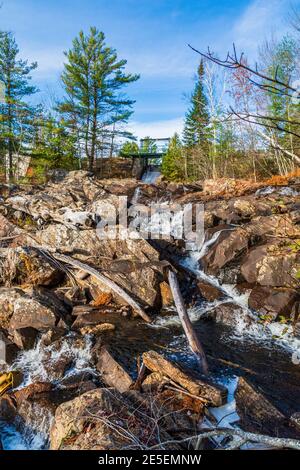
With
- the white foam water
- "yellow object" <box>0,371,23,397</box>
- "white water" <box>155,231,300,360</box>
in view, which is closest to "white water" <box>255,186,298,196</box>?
"white water" <box>155,231,300,360</box>

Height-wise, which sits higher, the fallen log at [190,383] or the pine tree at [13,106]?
the pine tree at [13,106]

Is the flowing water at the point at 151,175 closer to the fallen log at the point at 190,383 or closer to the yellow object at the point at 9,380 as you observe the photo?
the yellow object at the point at 9,380

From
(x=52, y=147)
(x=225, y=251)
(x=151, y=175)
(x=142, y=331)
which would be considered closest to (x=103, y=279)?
(x=142, y=331)

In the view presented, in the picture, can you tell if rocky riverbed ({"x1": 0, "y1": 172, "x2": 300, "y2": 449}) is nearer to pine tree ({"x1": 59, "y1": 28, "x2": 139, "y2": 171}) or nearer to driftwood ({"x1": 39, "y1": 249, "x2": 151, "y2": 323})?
driftwood ({"x1": 39, "y1": 249, "x2": 151, "y2": 323})

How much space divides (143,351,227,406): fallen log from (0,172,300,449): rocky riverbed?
0.05 feet

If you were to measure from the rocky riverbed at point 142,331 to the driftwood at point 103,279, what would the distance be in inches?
1.5

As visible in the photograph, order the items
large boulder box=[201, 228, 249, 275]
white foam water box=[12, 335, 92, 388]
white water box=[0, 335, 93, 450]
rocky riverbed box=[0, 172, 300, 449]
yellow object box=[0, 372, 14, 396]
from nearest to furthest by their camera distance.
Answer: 1. rocky riverbed box=[0, 172, 300, 449]
2. white water box=[0, 335, 93, 450]
3. yellow object box=[0, 372, 14, 396]
4. white foam water box=[12, 335, 92, 388]
5. large boulder box=[201, 228, 249, 275]

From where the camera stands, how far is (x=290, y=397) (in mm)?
4402

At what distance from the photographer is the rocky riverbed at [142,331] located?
3584 mm

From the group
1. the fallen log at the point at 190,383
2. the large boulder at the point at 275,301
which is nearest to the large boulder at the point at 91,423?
the fallen log at the point at 190,383

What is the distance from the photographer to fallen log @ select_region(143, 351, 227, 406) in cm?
410

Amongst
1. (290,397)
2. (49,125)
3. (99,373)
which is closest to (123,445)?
(99,373)

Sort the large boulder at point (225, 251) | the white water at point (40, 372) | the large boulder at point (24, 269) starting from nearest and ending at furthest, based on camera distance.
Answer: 1. the white water at point (40, 372)
2. the large boulder at point (24, 269)
3. the large boulder at point (225, 251)

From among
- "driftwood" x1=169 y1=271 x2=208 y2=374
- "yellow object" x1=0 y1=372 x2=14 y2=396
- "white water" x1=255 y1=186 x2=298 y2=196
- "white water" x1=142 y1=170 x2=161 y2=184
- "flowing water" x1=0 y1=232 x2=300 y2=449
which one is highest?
"white water" x1=142 y1=170 x2=161 y2=184
